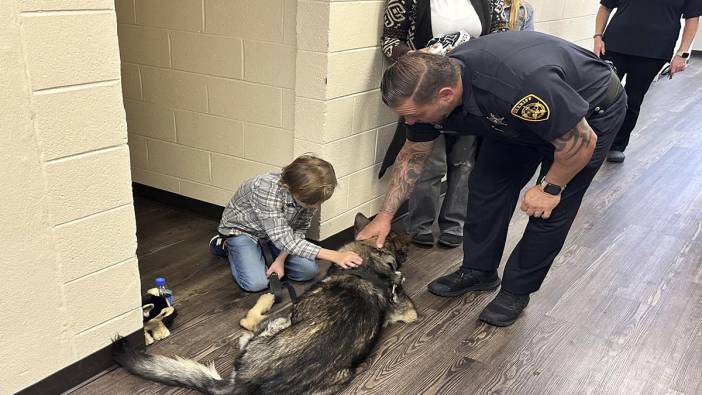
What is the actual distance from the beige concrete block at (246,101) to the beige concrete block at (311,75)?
7.2 inches


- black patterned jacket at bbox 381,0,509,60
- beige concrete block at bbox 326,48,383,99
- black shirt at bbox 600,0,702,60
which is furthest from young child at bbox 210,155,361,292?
black shirt at bbox 600,0,702,60

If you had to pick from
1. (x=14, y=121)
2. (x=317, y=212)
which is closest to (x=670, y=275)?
(x=317, y=212)

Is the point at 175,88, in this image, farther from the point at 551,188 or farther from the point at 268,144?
the point at 551,188

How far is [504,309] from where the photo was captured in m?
2.39

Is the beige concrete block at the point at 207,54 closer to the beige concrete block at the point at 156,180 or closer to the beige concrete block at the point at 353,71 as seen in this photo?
the beige concrete block at the point at 353,71

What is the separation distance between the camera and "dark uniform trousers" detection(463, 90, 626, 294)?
2.12m

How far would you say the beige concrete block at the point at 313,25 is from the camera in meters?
2.37

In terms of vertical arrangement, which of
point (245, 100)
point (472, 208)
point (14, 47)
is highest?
point (14, 47)

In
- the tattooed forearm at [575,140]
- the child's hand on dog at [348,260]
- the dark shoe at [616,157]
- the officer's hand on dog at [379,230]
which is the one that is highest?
the tattooed forearm at [575,140]

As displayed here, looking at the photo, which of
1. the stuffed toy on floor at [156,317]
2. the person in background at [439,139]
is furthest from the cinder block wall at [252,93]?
the stuffed toy on floor at [156,317]

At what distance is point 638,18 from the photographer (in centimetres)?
395

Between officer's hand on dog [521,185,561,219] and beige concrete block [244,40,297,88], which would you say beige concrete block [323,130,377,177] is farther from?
officer's hand on dog [521,185,561,219]

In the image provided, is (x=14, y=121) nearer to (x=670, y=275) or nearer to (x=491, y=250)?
(x=491, y=250)

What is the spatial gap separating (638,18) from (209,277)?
353 cm
